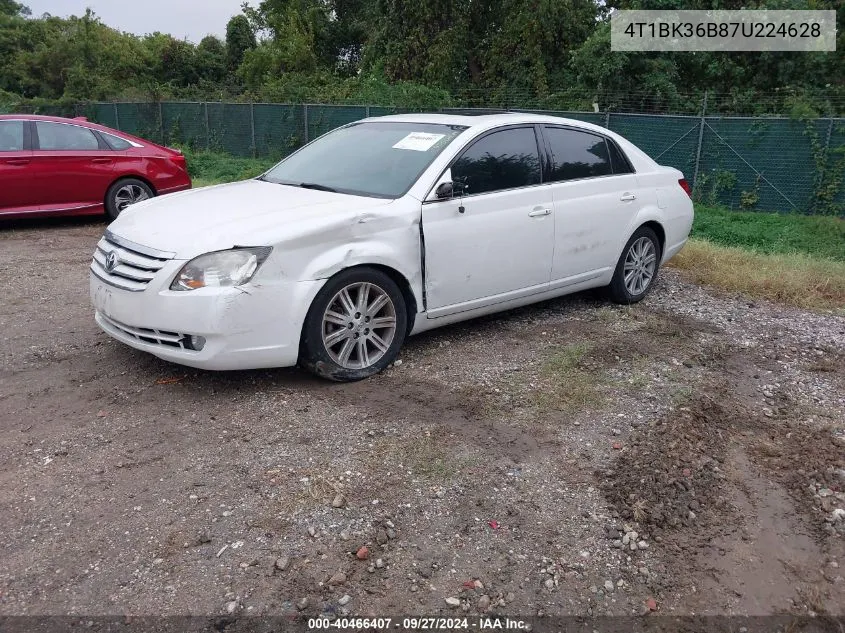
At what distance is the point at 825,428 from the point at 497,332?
231cm

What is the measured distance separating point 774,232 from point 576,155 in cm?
663

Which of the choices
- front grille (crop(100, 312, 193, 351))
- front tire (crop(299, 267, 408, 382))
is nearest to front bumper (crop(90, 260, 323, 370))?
front grille (crop(100, 312, 193, 351))

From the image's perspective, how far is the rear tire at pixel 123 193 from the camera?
32.2 ft

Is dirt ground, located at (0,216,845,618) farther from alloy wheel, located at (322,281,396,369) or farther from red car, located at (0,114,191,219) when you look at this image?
red car, located at (0,114,191,219)

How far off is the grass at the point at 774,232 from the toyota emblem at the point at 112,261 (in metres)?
7.73

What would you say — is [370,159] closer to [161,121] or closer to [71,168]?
[71,168]

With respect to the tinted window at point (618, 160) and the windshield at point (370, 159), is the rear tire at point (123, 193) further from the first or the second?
the tinted window at point (618, 160)

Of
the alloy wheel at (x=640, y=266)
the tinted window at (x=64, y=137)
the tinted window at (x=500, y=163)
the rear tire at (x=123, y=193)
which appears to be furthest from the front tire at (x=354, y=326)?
the tinted window at (x=64, y=137)

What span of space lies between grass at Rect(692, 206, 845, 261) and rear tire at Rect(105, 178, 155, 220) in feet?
25.2

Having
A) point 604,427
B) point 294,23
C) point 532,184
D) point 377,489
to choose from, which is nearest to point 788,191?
point 532,184

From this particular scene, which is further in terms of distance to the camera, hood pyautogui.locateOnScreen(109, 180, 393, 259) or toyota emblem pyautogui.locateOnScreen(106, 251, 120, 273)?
toyota emblem pyautogui.locateOnScreen(106, 251, 120, 273)

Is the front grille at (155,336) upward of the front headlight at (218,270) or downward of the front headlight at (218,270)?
downward

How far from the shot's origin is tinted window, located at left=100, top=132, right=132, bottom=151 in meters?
9.86

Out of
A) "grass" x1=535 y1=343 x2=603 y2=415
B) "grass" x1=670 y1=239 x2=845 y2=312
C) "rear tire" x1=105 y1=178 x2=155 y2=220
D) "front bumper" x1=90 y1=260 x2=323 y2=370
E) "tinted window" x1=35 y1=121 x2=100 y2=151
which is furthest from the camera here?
"rear tire" x1=105 y1=178 x2=155 y2=220
